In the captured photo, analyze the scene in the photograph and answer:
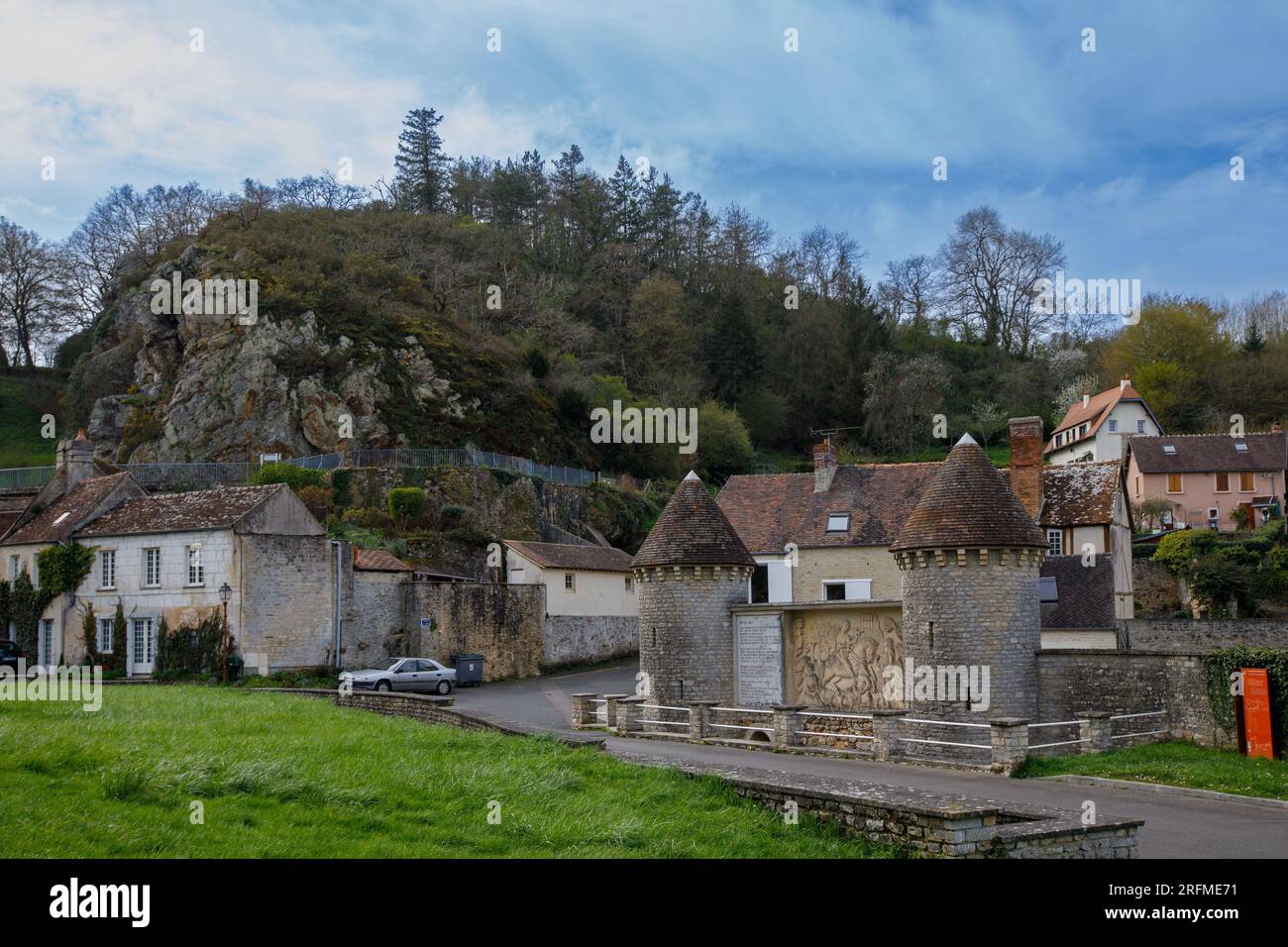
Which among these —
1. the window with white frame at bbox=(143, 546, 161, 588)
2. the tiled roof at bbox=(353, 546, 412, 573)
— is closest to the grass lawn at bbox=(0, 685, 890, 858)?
the window with white frame at bbox=(143, 546, 161, 588)

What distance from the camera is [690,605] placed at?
28094 millimetres

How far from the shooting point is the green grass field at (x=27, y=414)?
68062 millimetres

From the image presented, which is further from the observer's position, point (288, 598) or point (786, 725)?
point (288, 598)

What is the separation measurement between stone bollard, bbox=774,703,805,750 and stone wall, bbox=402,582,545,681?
19.4 m

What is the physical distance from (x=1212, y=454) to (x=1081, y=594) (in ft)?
84.3

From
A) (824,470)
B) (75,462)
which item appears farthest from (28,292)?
(824,470)

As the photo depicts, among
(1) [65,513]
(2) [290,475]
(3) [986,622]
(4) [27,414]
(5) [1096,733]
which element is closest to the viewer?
(5) [1096,733]

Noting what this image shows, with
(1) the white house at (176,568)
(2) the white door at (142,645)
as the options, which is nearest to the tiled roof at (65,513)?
(1) the white house at (176,568)

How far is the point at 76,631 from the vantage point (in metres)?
38.5

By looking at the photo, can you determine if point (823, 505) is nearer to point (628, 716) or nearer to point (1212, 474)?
point (628, 716)

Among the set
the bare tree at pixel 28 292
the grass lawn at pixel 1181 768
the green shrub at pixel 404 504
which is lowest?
the grass lawn at pixel 1181 768

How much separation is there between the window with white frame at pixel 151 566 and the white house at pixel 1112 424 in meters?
46.8

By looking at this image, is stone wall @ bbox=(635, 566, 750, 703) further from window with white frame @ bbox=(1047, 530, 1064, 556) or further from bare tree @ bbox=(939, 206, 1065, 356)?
bare tree @ bbox=(939, 206, 1065, 356)

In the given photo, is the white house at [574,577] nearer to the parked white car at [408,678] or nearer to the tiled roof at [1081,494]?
the parked white car at [408,678]
